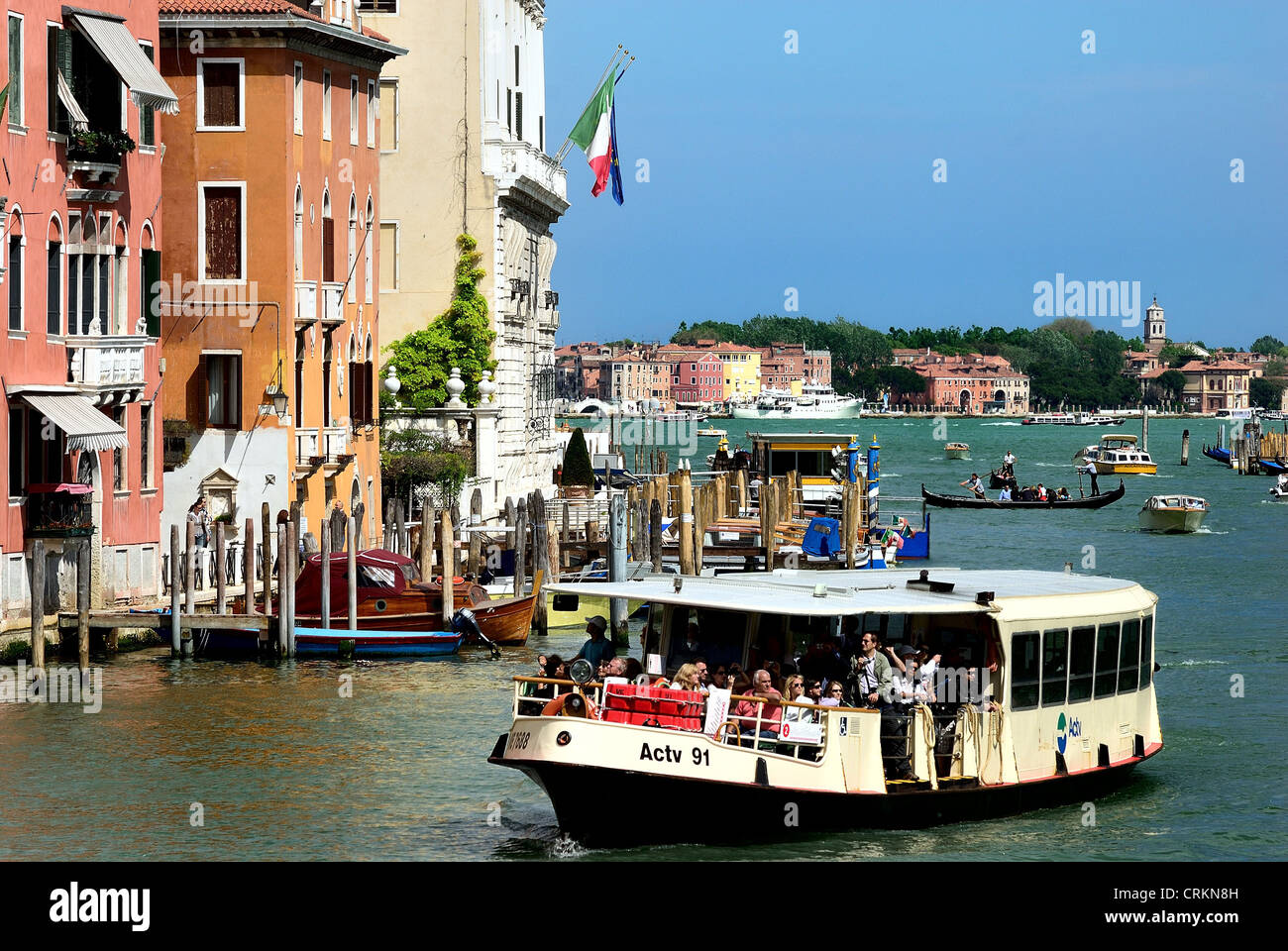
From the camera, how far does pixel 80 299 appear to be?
31422 millimetres

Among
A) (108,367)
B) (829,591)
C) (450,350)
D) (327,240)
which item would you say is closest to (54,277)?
(108,367)

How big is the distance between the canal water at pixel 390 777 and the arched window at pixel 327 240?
1008cm

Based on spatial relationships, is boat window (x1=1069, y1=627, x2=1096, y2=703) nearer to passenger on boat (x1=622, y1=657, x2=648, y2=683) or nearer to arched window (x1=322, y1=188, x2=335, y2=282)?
passenger on boat (x1=622, y1=657, x2=648, y2=683)

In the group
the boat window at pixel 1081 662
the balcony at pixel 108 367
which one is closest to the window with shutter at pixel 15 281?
the balcony at pixel 108 367

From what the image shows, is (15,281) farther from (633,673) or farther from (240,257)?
(633,673)

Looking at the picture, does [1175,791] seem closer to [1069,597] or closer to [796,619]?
[1069,597]

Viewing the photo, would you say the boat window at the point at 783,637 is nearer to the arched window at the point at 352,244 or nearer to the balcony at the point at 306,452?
the balcony at the point at 306,452

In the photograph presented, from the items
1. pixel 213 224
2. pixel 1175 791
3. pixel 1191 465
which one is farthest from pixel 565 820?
pixel 1191 465

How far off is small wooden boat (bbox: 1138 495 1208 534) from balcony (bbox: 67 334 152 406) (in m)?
44.8

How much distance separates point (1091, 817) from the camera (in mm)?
20891

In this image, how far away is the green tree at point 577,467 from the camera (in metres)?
61.9

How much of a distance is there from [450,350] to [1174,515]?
98.5 feet

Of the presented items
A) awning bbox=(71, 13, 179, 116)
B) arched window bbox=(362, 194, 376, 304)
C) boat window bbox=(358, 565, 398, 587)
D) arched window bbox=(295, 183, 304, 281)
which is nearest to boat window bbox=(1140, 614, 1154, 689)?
boat window bbox=(358, 565, 398, 587)
